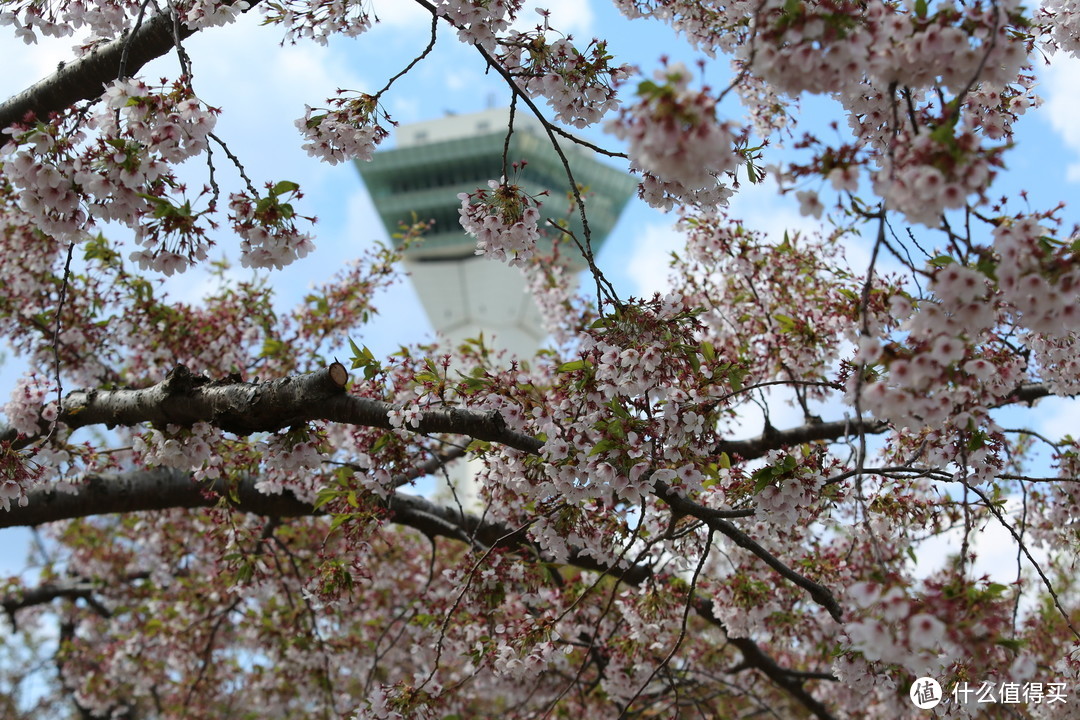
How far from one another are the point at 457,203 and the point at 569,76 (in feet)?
115

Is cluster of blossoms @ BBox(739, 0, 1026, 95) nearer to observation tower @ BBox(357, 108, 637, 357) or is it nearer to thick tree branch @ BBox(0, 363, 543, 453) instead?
thick tree branch @ BBox(0, 363, 543, 453)

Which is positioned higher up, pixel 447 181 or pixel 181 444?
pixel 447 181

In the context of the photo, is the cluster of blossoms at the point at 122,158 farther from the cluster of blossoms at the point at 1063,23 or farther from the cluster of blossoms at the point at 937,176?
the cluster of blossoms at the point at 1063,23

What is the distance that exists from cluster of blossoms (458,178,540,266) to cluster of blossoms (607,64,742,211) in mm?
1220

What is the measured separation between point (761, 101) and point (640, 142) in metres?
3.69

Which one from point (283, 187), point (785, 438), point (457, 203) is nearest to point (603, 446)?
point (283, 187)

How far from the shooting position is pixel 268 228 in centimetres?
265

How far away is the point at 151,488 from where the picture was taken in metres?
4.59

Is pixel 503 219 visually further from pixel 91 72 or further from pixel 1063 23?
pixel 1063 23

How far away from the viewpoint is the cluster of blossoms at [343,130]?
9.85 ft

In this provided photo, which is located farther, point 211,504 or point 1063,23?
point 211,504

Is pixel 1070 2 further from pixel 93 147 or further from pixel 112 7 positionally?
pixel 112 7

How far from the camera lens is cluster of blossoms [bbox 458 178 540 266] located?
9.77ft

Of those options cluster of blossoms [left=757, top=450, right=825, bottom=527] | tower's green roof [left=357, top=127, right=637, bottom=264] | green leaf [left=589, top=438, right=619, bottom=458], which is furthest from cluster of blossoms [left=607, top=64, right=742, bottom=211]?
tower's green roof [left=357, top=127, right=637, bottom=264]
